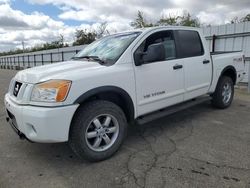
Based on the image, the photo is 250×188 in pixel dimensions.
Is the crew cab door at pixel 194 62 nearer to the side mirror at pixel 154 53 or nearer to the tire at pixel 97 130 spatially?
the side mirror at pixel 154 53

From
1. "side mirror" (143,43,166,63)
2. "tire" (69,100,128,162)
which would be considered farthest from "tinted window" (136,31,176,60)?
"tire" (69,100,128,162)

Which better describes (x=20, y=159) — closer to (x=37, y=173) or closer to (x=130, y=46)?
(x=37, y=173)

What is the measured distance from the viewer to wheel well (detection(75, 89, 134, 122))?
3.19 meters

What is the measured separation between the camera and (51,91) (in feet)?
9.22

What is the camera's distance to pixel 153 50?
11.6 feet

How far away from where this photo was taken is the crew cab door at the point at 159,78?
364cm

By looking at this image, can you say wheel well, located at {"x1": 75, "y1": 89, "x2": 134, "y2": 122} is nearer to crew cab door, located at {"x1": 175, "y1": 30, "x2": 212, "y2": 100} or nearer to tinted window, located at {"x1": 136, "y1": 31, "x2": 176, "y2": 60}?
tinted window, located at {"x1": 136, "y1": 31, "x2": 176, "y2": 60}

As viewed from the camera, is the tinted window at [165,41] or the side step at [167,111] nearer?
the side step at [167,111]

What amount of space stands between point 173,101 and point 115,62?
4.69 ft

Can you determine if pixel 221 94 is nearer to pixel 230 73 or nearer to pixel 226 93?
pixel 226 93

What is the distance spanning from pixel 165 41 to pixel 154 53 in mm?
843

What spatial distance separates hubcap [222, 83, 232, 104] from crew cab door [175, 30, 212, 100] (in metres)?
0.79

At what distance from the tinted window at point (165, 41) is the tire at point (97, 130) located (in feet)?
4.26

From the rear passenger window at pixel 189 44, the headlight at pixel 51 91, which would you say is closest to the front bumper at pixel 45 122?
the headlight at pixel 51 91
